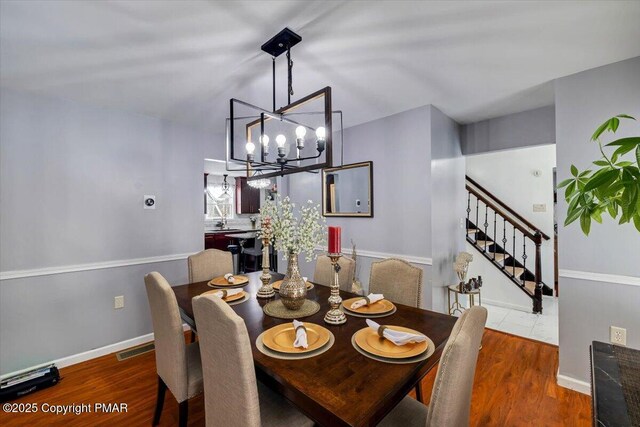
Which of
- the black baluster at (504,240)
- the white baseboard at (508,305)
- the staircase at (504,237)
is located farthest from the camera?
the black baluster at (504,240)

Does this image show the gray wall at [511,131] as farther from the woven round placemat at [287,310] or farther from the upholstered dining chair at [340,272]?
the woven round placemat at [287,310]

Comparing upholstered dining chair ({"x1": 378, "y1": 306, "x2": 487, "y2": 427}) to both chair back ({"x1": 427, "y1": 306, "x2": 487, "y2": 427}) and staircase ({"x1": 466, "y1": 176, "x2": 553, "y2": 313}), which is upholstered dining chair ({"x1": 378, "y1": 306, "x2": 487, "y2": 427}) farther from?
staircase ({"x1": 466, "y1": 176, "x2": 553, "y2": 313})

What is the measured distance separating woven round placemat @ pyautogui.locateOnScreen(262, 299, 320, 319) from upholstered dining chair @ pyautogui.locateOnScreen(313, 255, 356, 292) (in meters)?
0.56

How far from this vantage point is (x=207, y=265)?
2582 mm

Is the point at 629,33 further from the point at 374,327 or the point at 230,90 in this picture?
the point at 230,90

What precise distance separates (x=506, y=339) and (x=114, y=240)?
13.7 feet

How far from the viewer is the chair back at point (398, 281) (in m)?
1.94

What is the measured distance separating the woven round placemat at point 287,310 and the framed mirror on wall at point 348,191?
5.73ft

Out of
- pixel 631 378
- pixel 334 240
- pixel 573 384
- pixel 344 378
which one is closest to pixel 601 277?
pixel 573 384

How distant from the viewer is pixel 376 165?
323 cm

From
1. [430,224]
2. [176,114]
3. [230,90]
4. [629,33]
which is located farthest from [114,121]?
[629,33]

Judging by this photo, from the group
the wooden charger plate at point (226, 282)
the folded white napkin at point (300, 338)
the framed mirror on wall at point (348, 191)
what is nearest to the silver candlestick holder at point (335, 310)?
the folded white napkin at point (300, 338)

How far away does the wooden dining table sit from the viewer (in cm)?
90

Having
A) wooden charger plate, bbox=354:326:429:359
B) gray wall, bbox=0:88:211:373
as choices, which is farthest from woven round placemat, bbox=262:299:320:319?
gray wall, bbox=0:88:211:373
